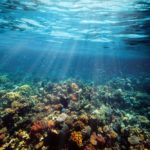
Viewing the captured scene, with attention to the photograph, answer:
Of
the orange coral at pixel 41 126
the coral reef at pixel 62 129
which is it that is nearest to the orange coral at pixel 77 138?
the coral reef at pixel 62 129

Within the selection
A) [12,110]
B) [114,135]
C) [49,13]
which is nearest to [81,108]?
[114,135]

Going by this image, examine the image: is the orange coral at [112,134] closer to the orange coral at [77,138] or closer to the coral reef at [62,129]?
A: the coral reef at [62,129]

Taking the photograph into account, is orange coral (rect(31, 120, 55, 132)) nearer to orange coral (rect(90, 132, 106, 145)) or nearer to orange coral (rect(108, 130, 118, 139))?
orange coral (rect(90, 132, 106, 145))

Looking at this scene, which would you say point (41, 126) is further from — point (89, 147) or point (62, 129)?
point (89, 147)

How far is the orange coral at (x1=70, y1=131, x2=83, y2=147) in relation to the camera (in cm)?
839

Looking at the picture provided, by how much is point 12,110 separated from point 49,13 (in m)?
11.2

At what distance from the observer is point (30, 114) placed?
1085cm

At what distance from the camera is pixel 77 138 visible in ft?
27.9

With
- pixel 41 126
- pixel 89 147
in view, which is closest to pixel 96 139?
pixel 89 147

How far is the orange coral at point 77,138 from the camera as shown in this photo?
27.5ft

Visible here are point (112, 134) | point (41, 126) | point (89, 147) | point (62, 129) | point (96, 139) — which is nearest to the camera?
point (89, 147)

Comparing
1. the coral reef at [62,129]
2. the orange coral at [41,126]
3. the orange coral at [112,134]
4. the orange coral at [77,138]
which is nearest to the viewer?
the orange coral at [77,138]

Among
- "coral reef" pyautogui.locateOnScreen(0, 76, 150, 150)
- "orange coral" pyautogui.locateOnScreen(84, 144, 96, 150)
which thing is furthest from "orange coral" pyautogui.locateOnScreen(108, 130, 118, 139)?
"orange coral" pyautogui.locateOnScreen(84, 144, 96, 150)

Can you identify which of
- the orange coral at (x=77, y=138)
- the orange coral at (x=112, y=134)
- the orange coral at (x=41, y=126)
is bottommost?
the orange coral at (x=112, y=134)
